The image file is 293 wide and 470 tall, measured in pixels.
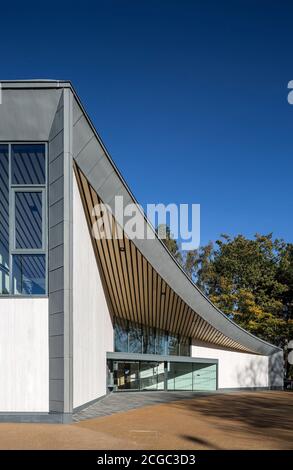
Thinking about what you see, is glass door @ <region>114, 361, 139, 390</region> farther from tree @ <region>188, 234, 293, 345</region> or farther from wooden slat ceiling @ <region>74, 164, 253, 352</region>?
tree @ <region>188, 234, 293, 345</region>

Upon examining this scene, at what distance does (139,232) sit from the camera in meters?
14.0

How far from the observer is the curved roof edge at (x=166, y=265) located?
10.4m

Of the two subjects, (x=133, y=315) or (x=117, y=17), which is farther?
(x=133, y=315)

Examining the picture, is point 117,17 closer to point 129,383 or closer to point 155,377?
point 129,383

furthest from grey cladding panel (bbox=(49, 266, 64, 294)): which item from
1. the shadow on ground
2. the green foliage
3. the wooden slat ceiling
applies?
the green foliage

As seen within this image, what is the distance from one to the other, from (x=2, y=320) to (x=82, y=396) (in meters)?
3.12

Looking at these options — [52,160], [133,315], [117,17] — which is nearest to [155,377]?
[133,315]

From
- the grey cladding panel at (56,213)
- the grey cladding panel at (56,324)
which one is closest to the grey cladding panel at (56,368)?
the grey cladding panel at (56,324)

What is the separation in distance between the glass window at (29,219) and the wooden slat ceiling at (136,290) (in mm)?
1257

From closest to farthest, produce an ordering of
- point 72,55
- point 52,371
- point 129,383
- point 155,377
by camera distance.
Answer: point 52,371 → point 72,55 → point 129,383 → point 155,377

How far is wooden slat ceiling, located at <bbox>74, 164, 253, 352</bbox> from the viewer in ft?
46.6

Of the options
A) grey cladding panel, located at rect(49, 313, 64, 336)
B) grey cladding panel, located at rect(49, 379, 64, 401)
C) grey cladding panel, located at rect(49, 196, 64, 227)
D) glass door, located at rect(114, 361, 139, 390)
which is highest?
grey cladding panel, located at rect(49, 196, 64, 227)

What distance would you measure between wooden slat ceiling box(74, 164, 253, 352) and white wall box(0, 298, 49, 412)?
11.0ft

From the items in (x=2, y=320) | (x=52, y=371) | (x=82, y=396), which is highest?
(x=2, y=320)
